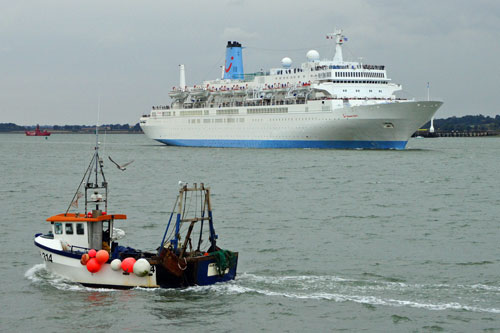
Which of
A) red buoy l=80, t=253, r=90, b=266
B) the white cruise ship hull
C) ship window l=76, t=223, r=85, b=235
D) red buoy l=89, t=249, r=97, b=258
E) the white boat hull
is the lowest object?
the white boat hull

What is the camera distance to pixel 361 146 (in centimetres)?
8219

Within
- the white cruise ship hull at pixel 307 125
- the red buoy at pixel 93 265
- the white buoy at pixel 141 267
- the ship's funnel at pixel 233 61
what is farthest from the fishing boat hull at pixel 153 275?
the ship's funnel at pixel 233 61

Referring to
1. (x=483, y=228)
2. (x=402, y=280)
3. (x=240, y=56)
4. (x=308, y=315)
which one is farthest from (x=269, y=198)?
(x=240, y=56)

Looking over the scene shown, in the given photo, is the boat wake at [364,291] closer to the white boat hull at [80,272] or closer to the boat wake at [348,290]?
the boat wake at [348,290]

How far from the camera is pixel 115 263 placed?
63.3ft

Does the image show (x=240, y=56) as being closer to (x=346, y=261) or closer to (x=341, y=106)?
(x=341, y=106)

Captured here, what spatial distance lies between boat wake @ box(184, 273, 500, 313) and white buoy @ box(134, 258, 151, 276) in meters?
1.14

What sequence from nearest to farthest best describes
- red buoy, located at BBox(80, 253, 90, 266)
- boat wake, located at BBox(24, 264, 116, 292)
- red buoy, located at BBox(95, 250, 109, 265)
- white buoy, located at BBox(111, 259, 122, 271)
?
1. white buoy, located at BBox(111, 259, 122, 271)
2. red buoy, located at BBox(95, 250, 109, 265)
3. red buoy, located at BBox(80, 253, 90, 266)
4. boat wake, located at BBox(24, 264, 116, 292)

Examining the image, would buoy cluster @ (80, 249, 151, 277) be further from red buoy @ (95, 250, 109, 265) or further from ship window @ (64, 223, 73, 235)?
ship window @ (64, 223, 73, 235)

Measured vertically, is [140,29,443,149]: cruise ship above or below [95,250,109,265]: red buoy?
above

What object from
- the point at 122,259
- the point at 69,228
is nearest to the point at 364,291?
the point at 122,259

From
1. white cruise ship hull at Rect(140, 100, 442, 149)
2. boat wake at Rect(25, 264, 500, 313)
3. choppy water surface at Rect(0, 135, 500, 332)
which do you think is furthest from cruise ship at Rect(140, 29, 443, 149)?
boat wake at Rect(25, 264, 500, 313)

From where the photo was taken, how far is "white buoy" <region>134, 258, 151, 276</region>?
18984 mm

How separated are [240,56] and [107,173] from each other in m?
53.8
